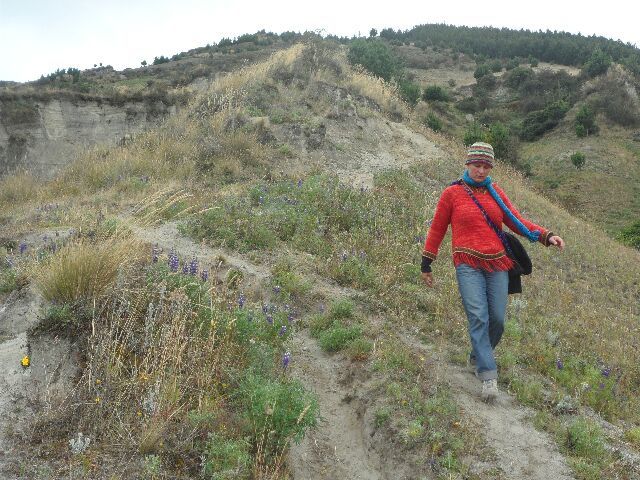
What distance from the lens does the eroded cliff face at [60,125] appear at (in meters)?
17.9

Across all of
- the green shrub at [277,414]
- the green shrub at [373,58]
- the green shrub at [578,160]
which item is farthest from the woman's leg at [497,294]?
the green shrub at [578,160]

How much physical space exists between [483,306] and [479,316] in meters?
0.09

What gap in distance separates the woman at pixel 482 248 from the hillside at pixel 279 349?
453mm

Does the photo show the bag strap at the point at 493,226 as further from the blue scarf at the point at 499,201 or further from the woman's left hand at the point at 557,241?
the woman's left hand at the point at 557,241

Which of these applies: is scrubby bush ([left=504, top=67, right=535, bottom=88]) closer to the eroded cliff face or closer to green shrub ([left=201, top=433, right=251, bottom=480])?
the eroded cliff face

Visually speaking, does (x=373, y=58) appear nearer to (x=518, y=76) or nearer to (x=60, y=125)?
(x=60, y=125)

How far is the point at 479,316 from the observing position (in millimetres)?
4258

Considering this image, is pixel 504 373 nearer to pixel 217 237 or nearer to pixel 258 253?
pixel 258 253

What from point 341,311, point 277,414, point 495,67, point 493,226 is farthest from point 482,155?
point 495,67

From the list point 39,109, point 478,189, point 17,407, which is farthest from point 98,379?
point 39,109

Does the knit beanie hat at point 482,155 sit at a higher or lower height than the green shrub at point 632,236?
higher

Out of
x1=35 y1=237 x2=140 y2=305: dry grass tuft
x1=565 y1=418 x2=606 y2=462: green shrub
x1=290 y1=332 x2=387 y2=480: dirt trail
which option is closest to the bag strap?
x1=565 y1=418 x2=606 y2=462: green shrub

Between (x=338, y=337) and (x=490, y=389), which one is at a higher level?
(x=338, y=337)

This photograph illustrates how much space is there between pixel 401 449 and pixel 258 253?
344cm
